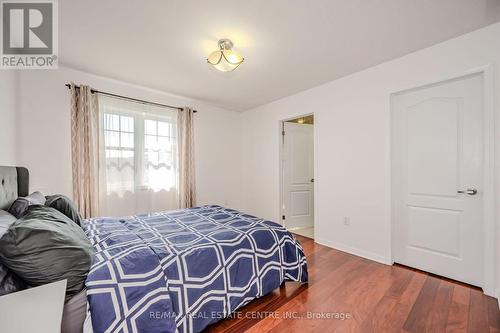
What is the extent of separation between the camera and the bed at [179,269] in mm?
1227

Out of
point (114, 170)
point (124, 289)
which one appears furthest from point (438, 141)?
point (114, 170)

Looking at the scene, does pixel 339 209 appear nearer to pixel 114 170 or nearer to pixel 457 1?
pixel 457 1

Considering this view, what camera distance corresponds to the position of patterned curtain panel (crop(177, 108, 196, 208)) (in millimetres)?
3867

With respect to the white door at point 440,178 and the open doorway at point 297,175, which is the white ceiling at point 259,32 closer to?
the white door at point 440,178

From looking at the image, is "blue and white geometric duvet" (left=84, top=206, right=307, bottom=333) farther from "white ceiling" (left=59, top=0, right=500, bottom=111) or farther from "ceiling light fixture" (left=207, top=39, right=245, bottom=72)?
"white ceiling" (left=59, top=0, right=500, bottom=111)

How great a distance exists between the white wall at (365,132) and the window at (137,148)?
2273mm

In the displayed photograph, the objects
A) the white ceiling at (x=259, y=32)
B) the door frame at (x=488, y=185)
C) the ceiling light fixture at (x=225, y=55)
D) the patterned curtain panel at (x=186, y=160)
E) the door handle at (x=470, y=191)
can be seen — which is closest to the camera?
the white ceiling at (x=259, y=32)

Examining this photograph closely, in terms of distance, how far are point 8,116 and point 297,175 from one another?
13.5 feet

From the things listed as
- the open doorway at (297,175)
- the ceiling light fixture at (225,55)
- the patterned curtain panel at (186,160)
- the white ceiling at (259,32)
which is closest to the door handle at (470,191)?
the white ceiling at (259,32)

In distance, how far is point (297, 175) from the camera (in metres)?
4.38

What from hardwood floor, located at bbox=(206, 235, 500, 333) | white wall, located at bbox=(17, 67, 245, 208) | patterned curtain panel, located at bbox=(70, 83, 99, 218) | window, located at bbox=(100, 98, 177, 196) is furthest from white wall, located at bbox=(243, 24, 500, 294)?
patterned curtain panel, located at bbox=(70, 83, 99, 218)

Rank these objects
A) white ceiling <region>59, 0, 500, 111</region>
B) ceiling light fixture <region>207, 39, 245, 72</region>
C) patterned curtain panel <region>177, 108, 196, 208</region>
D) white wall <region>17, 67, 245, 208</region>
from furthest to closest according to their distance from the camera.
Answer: patterned curtain panel <region>177, 108, 196, 208</region>, white wall <region>17, 67, 245, 208</region>, ceiling light fixture <region>207, 39, 245, 72</region>, white ceiling <region>59, 0, 500, 111</region>

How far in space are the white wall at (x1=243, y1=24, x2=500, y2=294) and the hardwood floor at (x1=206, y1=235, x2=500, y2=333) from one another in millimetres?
400

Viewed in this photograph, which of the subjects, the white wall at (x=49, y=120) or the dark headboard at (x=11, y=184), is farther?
the white wall at (x=49, y=120)
